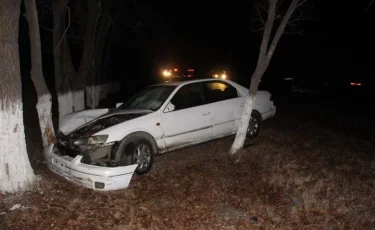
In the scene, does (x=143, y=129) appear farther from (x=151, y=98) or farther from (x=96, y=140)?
(x=151, y=98)

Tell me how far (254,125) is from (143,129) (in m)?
3.19

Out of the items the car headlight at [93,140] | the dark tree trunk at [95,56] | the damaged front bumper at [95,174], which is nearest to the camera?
the damaged front bumper at [95,174]

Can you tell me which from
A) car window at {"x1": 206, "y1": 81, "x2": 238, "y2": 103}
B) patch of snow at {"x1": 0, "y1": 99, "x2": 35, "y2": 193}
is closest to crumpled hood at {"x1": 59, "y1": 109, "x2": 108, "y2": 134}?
patch of snow at {"x1": 0, "y1": 99, "x2": 35, "y2": 193}

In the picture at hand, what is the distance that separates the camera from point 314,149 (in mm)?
7352

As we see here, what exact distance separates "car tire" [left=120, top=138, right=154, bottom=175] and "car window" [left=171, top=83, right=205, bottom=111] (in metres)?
0.96

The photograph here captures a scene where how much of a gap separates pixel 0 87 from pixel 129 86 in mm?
26918

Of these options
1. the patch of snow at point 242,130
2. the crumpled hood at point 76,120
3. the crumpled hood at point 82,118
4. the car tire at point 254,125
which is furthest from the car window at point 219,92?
the crumpled hood at point 76,120

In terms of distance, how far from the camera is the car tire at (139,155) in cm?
537

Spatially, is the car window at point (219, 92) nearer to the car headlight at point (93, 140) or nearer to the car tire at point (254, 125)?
the car tire at point (254, 125)

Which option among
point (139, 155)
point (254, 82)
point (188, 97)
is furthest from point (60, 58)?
point (254, 82)

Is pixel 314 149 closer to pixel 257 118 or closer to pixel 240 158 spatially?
pixel 257 118

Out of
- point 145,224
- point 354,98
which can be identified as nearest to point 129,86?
point 354,98

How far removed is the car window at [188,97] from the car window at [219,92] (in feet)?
0.68

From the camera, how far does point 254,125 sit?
7746 millimetres
